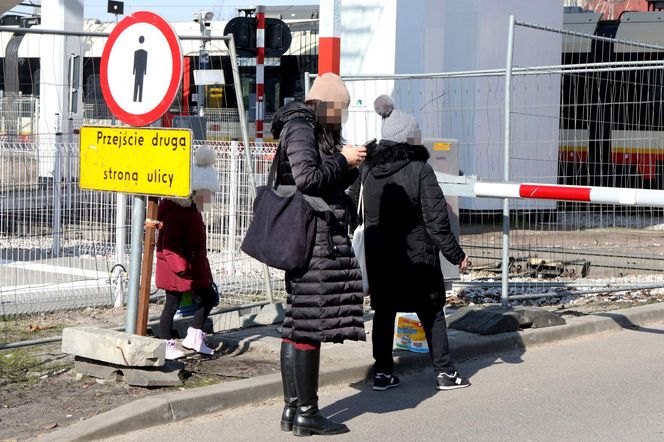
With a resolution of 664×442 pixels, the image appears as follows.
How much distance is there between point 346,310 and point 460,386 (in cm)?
178

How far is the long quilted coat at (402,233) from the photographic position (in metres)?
6.89

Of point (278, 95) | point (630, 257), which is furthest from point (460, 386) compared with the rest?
point (278, 95)

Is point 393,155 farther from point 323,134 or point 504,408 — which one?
point 504,408

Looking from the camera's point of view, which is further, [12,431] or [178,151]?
[178,151]

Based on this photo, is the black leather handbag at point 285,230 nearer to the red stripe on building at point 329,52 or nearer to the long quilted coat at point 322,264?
the long quilted coat at point 322,264

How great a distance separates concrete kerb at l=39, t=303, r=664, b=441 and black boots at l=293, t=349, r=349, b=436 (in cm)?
70

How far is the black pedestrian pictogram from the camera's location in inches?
247

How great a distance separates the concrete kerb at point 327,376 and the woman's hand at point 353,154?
167 centimetres

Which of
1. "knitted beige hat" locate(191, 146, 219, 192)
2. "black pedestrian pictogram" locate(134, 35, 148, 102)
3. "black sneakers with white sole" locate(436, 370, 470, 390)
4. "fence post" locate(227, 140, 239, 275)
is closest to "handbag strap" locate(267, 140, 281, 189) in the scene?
"black pedestrian pictogram" locate(134, 35, 148, 102)

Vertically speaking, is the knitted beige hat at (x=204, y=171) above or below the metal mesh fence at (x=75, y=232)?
above

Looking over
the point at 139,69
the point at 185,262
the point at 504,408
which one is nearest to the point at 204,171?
the point at 185,262

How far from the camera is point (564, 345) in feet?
28.4

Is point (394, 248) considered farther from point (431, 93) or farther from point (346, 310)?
point (431, 93)

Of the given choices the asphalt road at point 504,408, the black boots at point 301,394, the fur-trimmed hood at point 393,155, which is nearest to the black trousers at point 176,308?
the asphalt road at point 504,408
